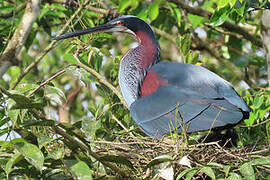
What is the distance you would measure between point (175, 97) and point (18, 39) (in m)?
1.17

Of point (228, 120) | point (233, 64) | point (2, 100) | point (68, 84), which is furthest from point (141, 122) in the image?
point (68, 84)

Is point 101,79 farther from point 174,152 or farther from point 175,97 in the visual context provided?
point 174,152

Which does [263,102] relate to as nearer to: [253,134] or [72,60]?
[253,134]

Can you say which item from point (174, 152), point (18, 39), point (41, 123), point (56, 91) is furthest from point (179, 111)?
point (41, 123)

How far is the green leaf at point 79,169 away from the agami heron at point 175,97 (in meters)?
1.15

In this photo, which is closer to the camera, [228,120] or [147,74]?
[228,120]

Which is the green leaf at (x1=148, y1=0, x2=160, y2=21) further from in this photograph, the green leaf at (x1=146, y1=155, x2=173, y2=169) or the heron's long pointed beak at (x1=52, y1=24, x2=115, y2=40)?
the green leaf at (x1=146, y1=155, x2=173, y2=169)

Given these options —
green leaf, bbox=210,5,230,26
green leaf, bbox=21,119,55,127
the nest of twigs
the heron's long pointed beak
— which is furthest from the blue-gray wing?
green leaf, bbox=21,119,55,127

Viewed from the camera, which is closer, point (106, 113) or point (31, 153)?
point (31, 153)

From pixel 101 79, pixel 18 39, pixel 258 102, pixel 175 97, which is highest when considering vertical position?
pixel 18 39

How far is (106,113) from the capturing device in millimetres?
3441

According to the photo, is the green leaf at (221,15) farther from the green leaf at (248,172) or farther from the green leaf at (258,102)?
the green leaf at (248,172)

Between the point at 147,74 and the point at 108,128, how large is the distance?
54 centimetres

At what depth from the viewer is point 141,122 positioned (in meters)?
3.19
